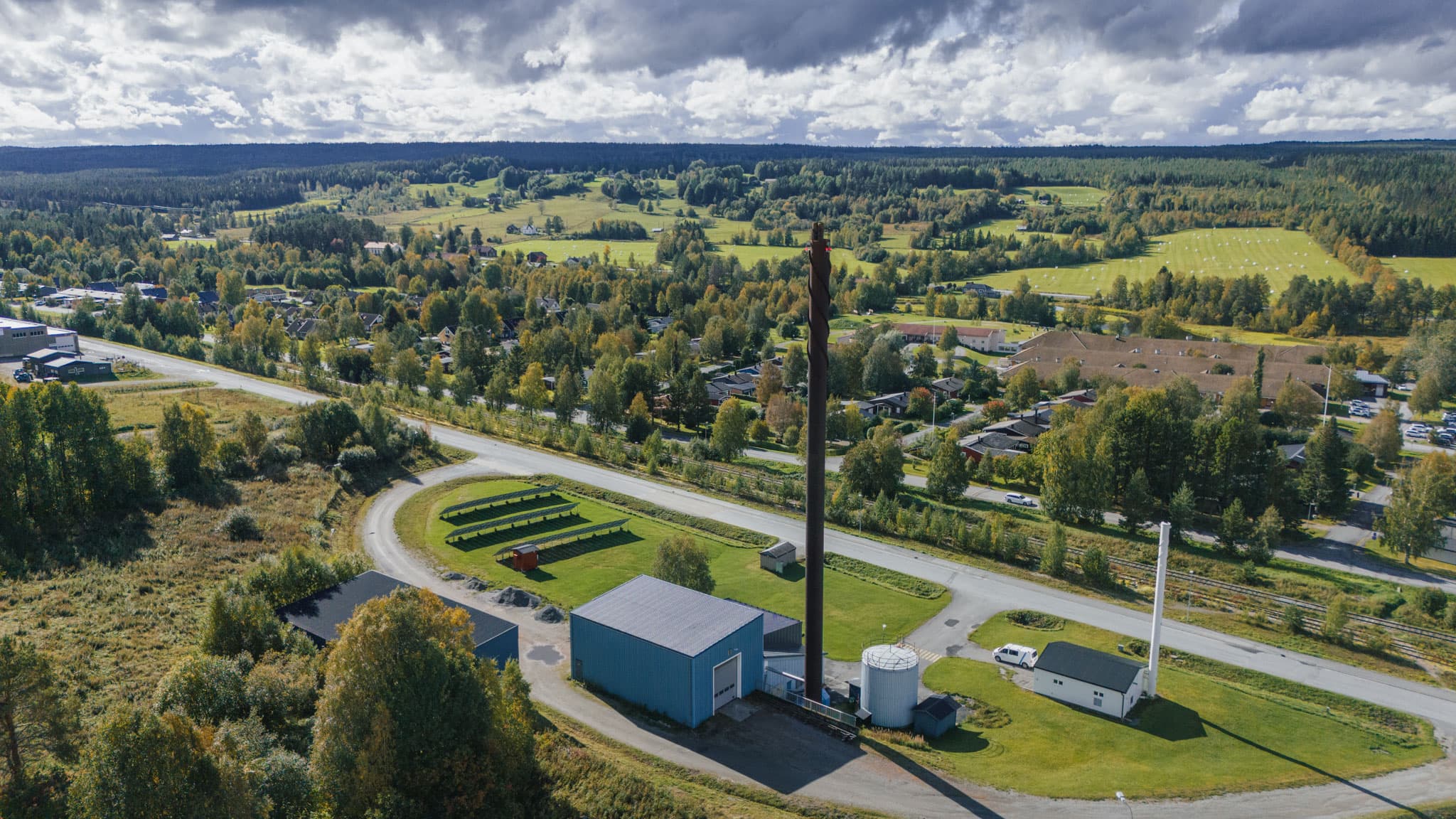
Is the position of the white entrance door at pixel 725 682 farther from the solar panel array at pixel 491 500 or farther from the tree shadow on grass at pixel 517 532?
the solar panel array at pixel 491 500

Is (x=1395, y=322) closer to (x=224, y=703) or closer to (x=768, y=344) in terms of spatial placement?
(x=768, y=344)

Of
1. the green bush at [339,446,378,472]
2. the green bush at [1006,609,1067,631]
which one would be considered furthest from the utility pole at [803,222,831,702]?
the green bush at [339,446,378,472]

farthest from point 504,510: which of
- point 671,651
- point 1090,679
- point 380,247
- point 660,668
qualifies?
point 380,247

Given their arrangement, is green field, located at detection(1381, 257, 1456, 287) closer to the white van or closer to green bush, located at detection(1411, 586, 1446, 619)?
green bush, located at detection(1411, 586, 1446, 619)

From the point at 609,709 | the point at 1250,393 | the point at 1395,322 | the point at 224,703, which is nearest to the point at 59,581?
the point at 224,703

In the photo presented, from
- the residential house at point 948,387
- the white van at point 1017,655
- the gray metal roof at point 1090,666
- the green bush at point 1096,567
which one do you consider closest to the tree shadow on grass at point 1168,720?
the gray metal roof at point 1090,666
